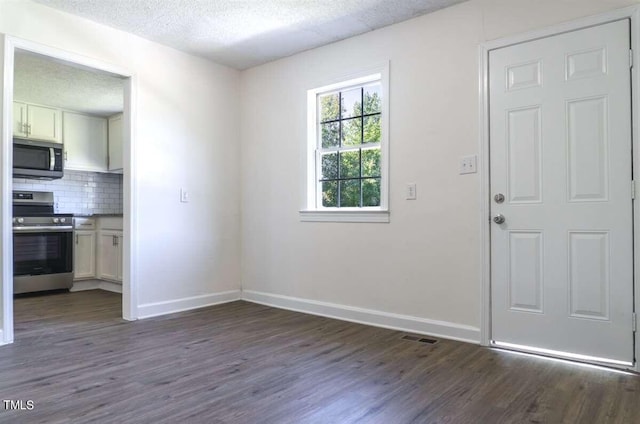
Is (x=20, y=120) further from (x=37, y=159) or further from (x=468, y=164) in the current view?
(x=468, y=164)

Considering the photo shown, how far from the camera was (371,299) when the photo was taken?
3633 millimetres

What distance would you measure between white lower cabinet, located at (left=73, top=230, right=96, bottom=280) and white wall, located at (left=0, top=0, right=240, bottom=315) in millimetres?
2116

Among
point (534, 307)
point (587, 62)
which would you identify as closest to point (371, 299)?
point (534, 307)

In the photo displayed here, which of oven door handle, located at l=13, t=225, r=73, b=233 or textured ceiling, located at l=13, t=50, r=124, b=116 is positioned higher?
textured ceiling, located at l=13, t=50, r=124, b=116

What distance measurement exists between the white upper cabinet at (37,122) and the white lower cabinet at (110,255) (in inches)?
56.2

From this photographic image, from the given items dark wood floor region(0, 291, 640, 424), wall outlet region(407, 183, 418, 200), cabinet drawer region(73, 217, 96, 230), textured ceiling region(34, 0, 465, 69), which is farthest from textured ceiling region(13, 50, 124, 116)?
wall outlet region(407, 183, 418, 200)

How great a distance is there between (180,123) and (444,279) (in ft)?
9.29

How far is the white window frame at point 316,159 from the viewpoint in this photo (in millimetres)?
3555

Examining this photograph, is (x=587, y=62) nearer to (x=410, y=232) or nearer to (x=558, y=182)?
(x=558, y=182)

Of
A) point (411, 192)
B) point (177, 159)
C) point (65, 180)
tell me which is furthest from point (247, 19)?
point (65, 180)

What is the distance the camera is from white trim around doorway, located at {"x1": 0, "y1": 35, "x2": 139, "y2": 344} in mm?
2994

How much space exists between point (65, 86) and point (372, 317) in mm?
4174

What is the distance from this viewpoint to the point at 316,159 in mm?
4180

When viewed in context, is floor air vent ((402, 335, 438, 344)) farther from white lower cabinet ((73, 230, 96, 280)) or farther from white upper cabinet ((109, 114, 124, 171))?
white upper cabinet ((109, 114, 124, 171))
